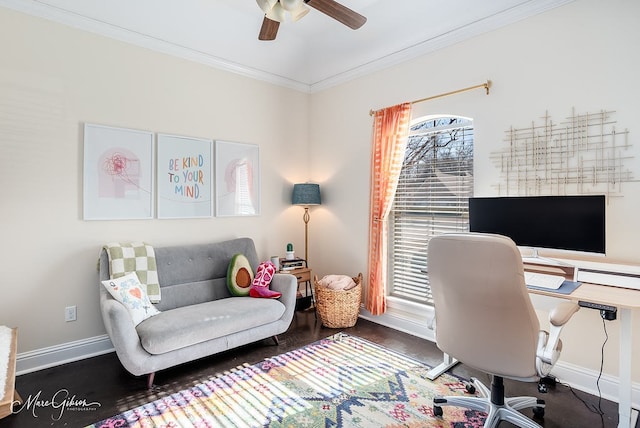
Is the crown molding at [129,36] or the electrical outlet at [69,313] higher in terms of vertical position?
the crown molding at [129,36]

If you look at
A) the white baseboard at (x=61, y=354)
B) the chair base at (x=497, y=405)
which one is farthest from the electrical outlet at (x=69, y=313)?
the chair base at (x=497, y=405)

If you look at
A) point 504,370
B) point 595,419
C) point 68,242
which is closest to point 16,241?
point 68,242

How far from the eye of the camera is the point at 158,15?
9.98ft

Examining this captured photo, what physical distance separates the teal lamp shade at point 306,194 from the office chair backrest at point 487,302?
240cm

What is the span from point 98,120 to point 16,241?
3.66 ft

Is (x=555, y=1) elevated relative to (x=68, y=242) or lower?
elevated

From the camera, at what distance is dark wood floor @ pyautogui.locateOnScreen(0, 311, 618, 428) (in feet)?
6.76

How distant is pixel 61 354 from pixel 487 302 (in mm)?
3123

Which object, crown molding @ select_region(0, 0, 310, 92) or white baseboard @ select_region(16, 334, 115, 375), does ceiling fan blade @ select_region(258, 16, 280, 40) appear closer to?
crown molding @ select_region(0, 0, 310, 92)

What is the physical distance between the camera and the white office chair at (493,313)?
63.0 inches

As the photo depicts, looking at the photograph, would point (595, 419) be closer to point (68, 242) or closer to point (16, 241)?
point (68, 242)

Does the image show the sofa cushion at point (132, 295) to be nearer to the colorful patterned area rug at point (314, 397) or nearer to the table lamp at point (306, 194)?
the colorful patterned area rug at point (314, 397)

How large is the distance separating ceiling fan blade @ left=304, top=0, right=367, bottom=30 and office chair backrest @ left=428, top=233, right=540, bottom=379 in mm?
1601

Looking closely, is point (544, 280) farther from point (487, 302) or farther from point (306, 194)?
point (306, 194)
